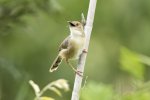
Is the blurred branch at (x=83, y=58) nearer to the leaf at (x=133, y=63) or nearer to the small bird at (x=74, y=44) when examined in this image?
the small bird at (x=74, y=44)

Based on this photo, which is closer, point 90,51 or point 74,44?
point 74,44

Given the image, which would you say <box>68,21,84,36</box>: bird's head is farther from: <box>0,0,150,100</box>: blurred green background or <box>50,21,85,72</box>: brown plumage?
<box>0,0,150,100</box>: blurred green background

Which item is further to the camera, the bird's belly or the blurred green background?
the blurred green background

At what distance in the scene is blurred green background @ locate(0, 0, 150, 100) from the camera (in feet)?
14.7

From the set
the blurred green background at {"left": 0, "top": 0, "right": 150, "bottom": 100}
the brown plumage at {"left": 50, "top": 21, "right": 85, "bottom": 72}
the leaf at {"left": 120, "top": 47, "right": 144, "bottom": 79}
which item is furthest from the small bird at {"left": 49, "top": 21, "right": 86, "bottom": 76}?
the leaf at {"left": 120, "top": 47, "right": 144, "bottom": 79}

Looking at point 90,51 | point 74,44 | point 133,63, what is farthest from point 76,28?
point 90,51

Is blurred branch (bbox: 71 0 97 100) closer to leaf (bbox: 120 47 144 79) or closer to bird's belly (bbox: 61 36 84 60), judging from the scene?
bird's belly (bbox: 61 36 84 60)

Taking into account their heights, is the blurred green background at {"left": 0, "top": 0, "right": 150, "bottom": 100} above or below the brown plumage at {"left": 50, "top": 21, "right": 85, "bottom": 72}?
above

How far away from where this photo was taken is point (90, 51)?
19.8ft

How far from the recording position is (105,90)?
4402mm

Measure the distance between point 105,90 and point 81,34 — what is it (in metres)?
0.90

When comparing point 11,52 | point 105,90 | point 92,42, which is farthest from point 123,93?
point 92,42

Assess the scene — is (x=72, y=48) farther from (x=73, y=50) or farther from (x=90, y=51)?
(x=90, y=51)

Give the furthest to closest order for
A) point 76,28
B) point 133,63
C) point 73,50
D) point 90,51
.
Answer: point 90,51 → point 133,63 → point 73,50 → point 76,28
